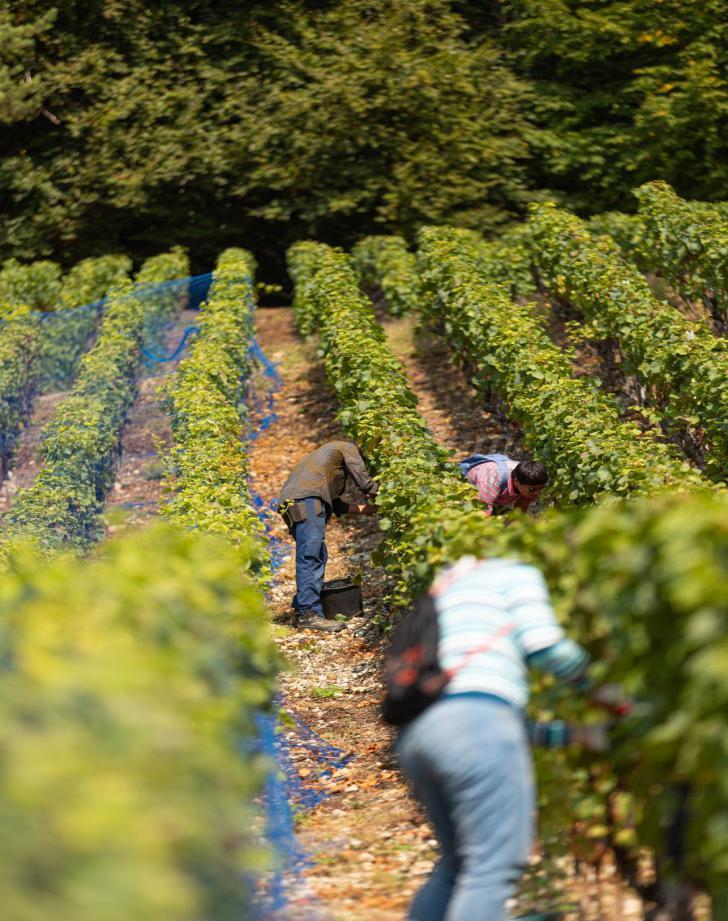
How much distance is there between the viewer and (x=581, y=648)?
12.7ft

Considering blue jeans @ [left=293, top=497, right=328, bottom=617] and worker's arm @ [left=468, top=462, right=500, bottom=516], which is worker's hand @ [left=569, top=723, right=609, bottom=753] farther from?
blue jeans @ [left=293, top=497, right=328, bottom=617]

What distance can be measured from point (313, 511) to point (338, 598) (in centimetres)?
59

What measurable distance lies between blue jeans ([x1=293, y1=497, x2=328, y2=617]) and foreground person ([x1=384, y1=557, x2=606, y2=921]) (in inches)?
197

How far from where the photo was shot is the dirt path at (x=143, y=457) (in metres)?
10.3

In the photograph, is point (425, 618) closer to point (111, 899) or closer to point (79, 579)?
point (79, 579)

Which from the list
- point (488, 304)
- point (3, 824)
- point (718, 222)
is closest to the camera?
point (3, 824)

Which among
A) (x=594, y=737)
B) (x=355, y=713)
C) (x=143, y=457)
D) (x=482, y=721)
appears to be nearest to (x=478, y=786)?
(x=482, y=721)

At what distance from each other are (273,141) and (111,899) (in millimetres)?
19107

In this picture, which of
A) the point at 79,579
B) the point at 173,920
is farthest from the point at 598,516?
the point at 173,920

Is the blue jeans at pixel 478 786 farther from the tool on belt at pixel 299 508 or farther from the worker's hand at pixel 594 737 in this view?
the tool on belt at pixel 299 508

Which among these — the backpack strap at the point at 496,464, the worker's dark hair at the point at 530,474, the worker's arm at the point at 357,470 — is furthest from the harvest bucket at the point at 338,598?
the worker's dark hair at the point at 530,474

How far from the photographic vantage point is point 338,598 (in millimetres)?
8820

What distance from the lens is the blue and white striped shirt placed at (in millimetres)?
3623

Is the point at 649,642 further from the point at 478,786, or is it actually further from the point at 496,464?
the point at 496,464
